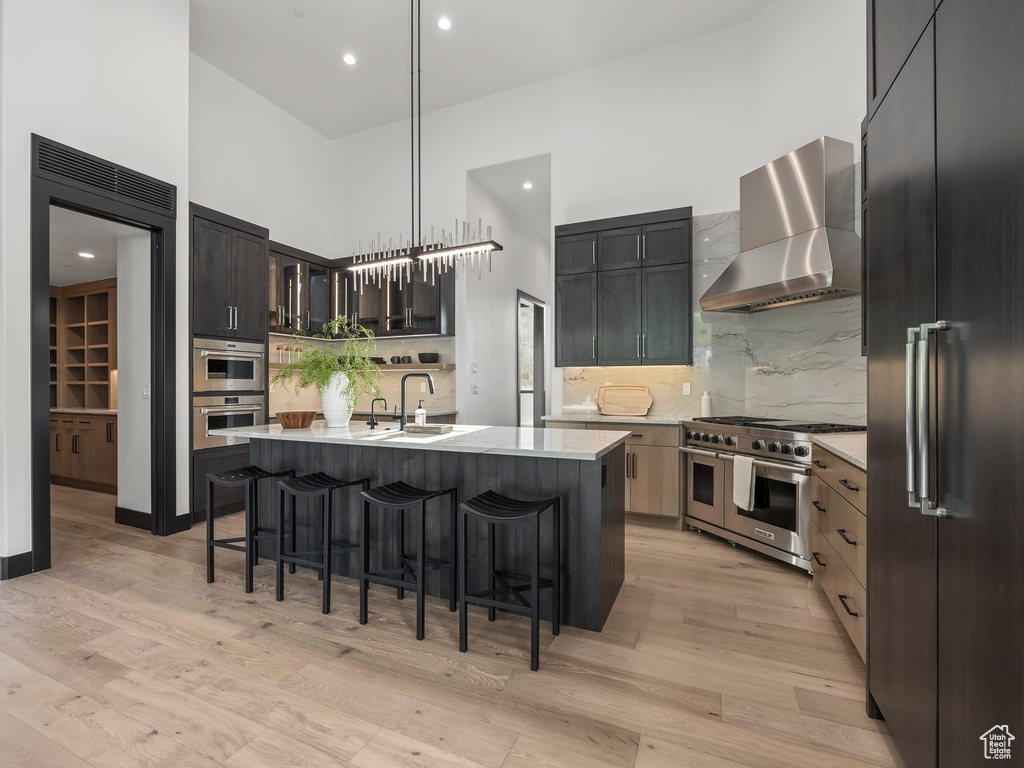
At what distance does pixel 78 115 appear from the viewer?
345 cm

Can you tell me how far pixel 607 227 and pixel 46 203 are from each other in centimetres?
415

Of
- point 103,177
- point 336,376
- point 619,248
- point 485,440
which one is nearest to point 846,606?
point 485,440

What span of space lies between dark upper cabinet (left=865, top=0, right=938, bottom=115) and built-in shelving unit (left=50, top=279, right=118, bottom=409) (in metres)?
7.28

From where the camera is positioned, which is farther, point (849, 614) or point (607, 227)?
point (607, 227)

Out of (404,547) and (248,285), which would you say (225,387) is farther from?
(404,547)

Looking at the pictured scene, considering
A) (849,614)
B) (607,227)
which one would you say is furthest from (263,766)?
(607,227)

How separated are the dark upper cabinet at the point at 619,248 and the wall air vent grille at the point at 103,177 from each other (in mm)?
3662

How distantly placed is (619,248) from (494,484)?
2.82m

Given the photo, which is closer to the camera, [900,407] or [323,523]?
[900,407]

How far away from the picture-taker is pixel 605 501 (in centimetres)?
253

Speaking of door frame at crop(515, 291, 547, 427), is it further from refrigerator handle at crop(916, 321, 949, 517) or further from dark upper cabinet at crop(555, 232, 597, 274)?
refrigerator handle at crop(916, 321, 949, 517)

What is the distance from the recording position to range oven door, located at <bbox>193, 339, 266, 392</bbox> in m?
4.34

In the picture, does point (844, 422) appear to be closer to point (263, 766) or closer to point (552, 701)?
point (552, 701)

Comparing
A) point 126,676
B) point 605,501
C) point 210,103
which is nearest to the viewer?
point 126,676
